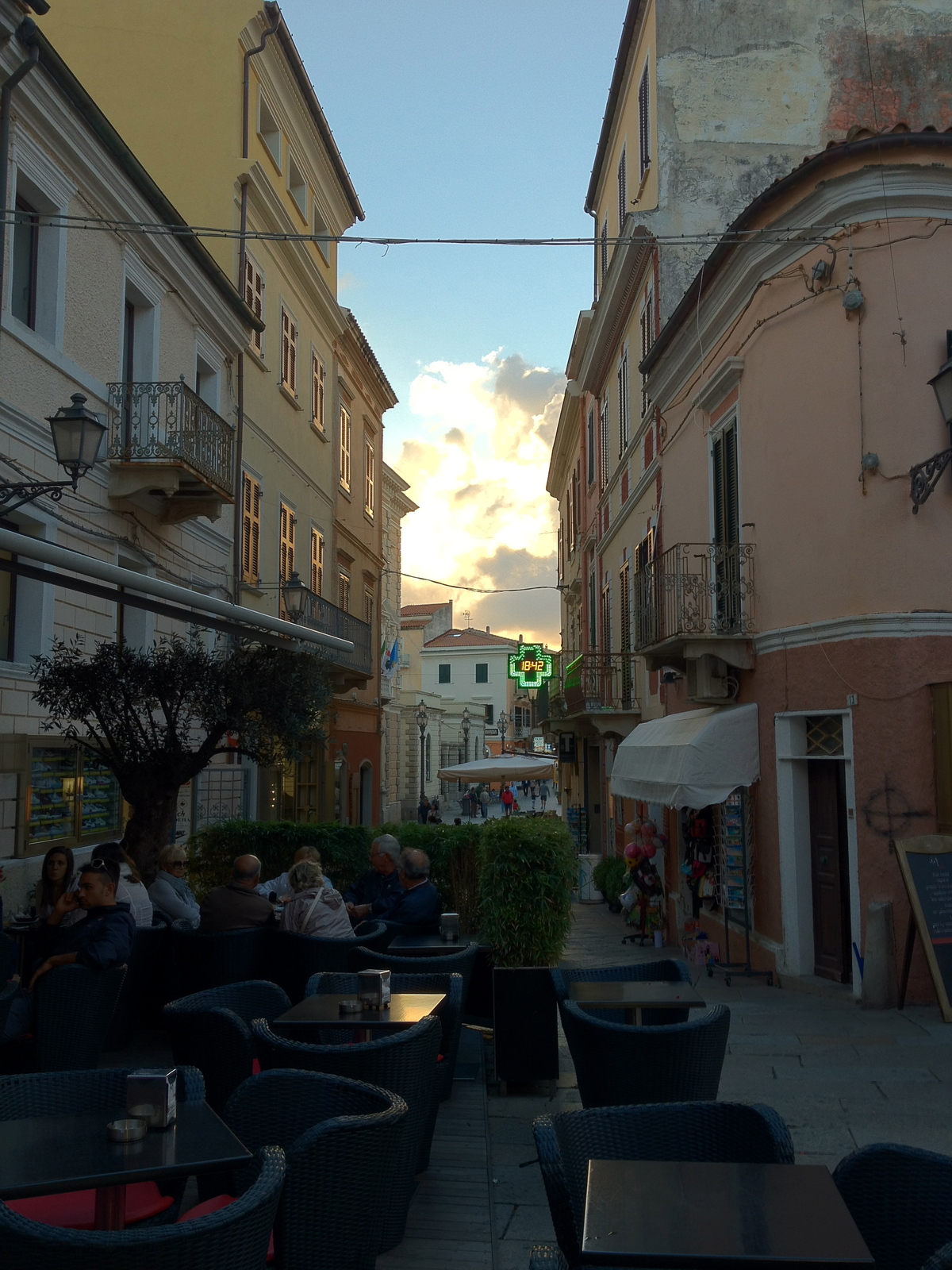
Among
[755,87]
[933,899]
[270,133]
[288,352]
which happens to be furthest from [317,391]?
[933,899]

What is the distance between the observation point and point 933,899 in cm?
904

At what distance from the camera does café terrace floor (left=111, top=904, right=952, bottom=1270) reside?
4.88m

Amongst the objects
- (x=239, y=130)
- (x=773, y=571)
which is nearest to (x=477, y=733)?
(x=239, y=130)

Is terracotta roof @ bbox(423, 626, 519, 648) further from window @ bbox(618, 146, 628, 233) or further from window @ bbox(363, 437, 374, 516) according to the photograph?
window @ bbox(618, 146, 628, 233)

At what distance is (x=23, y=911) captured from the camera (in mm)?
10062

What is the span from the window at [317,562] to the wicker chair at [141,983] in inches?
637

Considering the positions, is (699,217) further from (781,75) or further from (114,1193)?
(114,1193)

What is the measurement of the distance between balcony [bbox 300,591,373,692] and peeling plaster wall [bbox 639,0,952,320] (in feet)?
29.4

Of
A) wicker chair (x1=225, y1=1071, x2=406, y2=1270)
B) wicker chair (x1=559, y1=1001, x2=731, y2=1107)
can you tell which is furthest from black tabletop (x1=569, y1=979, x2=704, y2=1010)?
wicker chair (x1=225, y1=1071, x2=406, y2=1270)

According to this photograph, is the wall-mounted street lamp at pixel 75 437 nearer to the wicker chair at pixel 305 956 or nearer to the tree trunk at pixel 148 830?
the tree trunk at pixel 148 830

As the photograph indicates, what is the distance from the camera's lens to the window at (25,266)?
10.8 meters

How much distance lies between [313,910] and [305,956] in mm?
342

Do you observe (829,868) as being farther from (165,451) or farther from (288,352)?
(288,352)

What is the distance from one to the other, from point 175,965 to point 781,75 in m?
16.3
